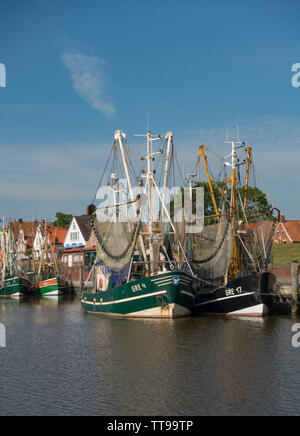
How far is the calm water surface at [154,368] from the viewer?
2238 centimetres

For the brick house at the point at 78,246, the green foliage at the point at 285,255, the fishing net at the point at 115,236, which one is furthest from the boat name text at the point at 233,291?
the brick house at the point at 78,246

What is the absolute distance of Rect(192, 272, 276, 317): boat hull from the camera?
44469 mm

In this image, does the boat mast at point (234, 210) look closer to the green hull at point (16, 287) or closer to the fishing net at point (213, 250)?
the fishing net at point (213, 250)

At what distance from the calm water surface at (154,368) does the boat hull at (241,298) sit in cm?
188

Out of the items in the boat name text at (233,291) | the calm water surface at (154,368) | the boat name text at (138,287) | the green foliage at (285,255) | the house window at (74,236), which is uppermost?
the house window at (74,236)

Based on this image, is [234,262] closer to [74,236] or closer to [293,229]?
[74,236]

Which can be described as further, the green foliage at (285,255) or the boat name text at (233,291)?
the green foliage at (285,255)

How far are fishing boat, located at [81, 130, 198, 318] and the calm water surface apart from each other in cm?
198

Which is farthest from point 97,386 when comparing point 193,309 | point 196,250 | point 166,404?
point 196,250

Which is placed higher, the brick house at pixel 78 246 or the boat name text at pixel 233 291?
the brick house at pixel 78 246
